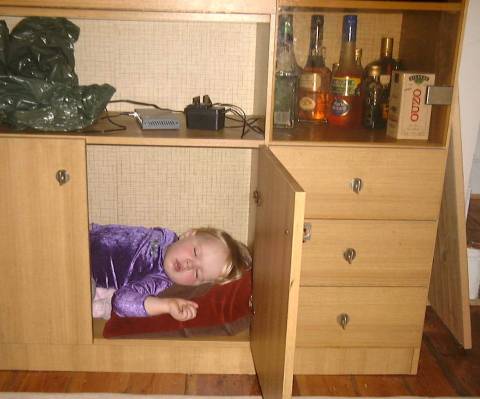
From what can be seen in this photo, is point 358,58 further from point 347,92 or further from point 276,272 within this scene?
point 276,272

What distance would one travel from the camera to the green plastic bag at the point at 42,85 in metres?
1.27

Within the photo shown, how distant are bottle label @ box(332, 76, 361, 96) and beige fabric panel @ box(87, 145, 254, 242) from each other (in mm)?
350

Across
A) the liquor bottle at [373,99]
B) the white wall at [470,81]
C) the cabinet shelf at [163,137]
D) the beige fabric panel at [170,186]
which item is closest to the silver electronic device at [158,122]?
the cabinet shelf at [163,137]

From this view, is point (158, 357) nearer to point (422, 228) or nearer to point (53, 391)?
point (53, 391)

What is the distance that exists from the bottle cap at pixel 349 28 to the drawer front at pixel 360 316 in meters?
0.68

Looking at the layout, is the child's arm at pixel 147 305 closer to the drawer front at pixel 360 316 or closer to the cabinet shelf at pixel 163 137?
the drawer front at pixel 360 316

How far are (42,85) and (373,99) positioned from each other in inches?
34.0

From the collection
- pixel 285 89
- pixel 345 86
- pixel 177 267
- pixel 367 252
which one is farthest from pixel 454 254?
pixel 177 267

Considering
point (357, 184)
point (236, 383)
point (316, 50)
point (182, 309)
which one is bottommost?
point (236, 383)

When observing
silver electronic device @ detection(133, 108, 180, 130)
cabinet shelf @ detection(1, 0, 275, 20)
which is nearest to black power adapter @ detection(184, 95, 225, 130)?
silver electronic device @ detection(133, 108, 180, 130)

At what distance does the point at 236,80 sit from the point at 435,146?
0.62m

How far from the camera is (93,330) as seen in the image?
1418 millimetres

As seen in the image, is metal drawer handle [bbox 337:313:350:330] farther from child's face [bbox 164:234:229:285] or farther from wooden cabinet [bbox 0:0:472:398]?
child's face [bbox 164:234:229:285]

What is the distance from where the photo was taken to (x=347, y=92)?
57.3 inches
